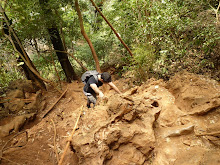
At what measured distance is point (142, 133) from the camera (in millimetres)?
2131

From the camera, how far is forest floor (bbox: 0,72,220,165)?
1955mm

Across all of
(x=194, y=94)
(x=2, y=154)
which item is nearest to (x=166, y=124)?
(x=194, y=94)

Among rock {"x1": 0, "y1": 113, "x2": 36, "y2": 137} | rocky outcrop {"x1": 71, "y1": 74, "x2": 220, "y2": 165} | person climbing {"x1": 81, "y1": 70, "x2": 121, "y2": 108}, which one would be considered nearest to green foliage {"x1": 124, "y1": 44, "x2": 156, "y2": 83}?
person climbing {"x1": 81, "y1": 70, "x2": 121, "y2": 108}

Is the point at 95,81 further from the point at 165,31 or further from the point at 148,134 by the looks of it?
the point at 165,31

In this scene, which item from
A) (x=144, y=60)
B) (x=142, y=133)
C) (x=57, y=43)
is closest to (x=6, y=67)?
(x=57, y=43)

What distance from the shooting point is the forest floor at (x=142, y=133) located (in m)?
1.96

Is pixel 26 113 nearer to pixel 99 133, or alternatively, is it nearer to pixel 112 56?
pixel 99 133

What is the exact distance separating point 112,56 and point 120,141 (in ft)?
22.3

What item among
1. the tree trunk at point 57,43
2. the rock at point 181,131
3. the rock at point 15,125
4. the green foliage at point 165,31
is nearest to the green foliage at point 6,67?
the green foliage at point 165,31

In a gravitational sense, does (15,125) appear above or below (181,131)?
above

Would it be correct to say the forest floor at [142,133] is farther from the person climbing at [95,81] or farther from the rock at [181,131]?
the person climbing at [95,81]

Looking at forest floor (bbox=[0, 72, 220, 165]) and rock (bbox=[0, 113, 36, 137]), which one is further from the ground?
rock (bbox=[0, 113, 36, 137])

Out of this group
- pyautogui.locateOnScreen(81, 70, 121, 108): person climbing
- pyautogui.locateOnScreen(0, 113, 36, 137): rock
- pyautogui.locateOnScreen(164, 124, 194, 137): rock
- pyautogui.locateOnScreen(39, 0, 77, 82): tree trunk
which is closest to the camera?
pyautogui.locateOnScreen(164, 124, 194, 137): rock

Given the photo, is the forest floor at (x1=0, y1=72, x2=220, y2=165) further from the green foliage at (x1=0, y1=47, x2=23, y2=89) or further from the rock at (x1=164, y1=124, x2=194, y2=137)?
the green foliage at (x1=0, y1=47, x2=23, y2=89)
